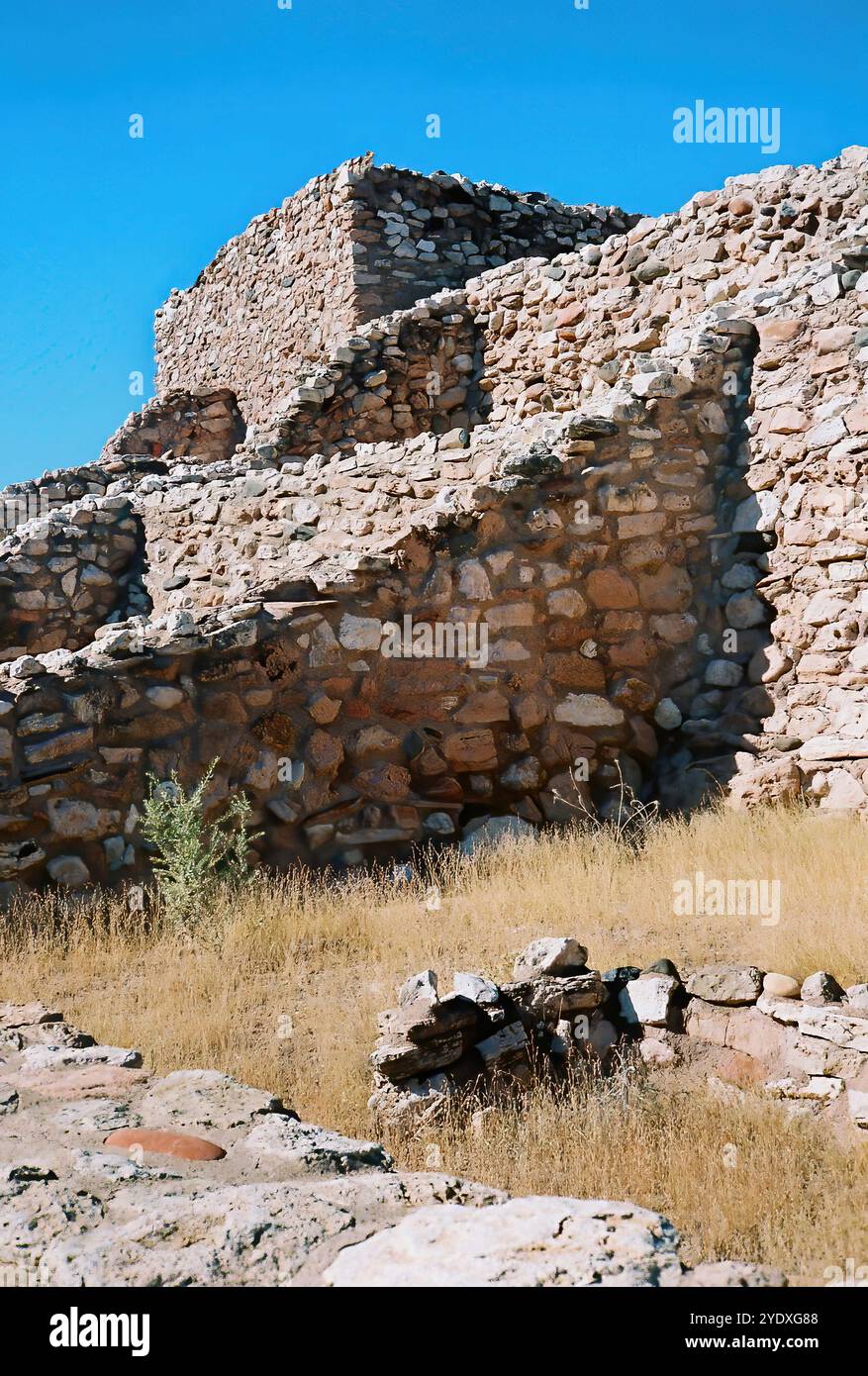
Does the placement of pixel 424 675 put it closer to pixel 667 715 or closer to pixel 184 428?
pixel 667 715

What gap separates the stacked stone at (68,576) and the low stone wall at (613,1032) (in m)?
7.37

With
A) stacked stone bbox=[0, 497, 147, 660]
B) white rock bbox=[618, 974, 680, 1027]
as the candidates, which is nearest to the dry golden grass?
white rock bbox=[618, 974, 680, 1027]

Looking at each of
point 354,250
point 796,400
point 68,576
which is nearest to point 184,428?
point 354,250

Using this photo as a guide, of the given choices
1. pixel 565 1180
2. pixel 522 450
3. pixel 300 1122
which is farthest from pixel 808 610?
pixel 300 1122

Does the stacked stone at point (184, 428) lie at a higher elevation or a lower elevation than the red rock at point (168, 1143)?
higher

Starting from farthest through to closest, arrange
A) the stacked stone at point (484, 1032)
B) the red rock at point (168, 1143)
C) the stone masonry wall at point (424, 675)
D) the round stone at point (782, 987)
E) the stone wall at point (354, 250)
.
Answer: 1. the stone wall at point (354, 250)
2. the stone masonry wall at point (424, 675)
3. the round stone at point (782, 987)
4. the stacked stone at point (484, 1032)
5. the red rock at point (168, 1143)

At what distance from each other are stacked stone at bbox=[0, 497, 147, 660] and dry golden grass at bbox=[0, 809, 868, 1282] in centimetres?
539

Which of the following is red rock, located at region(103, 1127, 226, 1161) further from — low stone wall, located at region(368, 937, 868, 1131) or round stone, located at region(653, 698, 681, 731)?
round stone, located at region(653, 698, 681, 731)

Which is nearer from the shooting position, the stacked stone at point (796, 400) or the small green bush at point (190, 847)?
the small green bush at point (190, 847)

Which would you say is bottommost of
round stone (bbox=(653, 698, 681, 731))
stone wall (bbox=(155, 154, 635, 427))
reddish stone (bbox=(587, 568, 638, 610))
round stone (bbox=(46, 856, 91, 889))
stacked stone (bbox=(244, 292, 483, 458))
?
round stone (bbox=(46, 856, 91, 889))

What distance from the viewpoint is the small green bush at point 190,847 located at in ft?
20.0

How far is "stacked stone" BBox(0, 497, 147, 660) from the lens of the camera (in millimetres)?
10875

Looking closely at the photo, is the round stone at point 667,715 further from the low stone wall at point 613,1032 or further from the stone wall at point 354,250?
the stone wall at point 354,250

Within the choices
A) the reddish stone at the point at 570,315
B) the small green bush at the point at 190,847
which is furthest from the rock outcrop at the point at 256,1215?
the reddish stone at the point at 570,315
